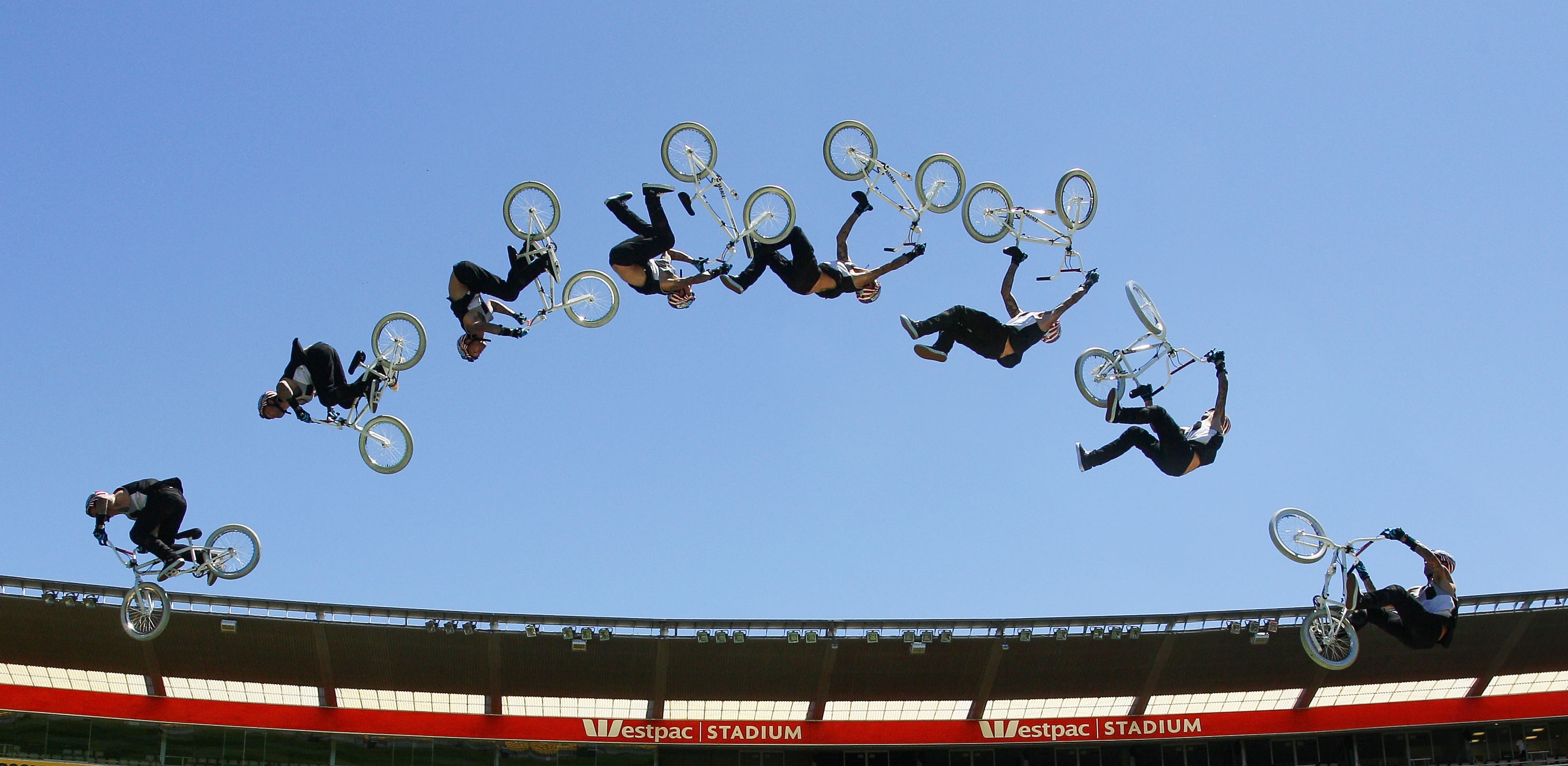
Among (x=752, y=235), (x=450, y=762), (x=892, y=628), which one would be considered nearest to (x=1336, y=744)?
(x=892, y=628)

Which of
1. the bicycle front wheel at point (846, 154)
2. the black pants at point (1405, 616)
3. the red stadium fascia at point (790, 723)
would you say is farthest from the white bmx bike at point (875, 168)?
the red stadium fascia at point (790, 723)

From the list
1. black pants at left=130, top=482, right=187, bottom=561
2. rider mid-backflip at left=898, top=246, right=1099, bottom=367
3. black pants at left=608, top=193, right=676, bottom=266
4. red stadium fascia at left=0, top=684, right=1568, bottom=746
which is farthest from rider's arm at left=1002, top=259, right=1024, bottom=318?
red stadium fascia at left=0, top=684, right=1568, bottom=746

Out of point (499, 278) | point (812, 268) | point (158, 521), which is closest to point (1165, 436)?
point (812, 268)

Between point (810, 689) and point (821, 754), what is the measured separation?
337cm

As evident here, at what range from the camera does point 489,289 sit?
18.2 m

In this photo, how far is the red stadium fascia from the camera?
33281mm

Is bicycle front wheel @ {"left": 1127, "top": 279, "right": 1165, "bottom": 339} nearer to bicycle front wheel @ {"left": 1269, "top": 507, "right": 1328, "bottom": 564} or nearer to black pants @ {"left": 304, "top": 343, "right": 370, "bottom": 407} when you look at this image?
bicycle front wheel @ {"left": 1269, "top": 507, "right": 1328, "bottom": 564}

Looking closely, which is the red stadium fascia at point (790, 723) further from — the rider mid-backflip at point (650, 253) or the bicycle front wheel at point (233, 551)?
the rider mid-backflip at point (650, 253)

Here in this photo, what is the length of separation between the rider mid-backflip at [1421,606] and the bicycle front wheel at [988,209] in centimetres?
686

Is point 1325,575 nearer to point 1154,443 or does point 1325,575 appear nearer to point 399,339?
point 1154,443

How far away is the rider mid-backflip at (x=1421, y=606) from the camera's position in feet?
61.3

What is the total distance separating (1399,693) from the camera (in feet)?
119

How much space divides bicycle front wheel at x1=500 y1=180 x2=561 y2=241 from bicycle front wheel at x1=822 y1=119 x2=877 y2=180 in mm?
3707

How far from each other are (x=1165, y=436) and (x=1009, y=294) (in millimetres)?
2863
